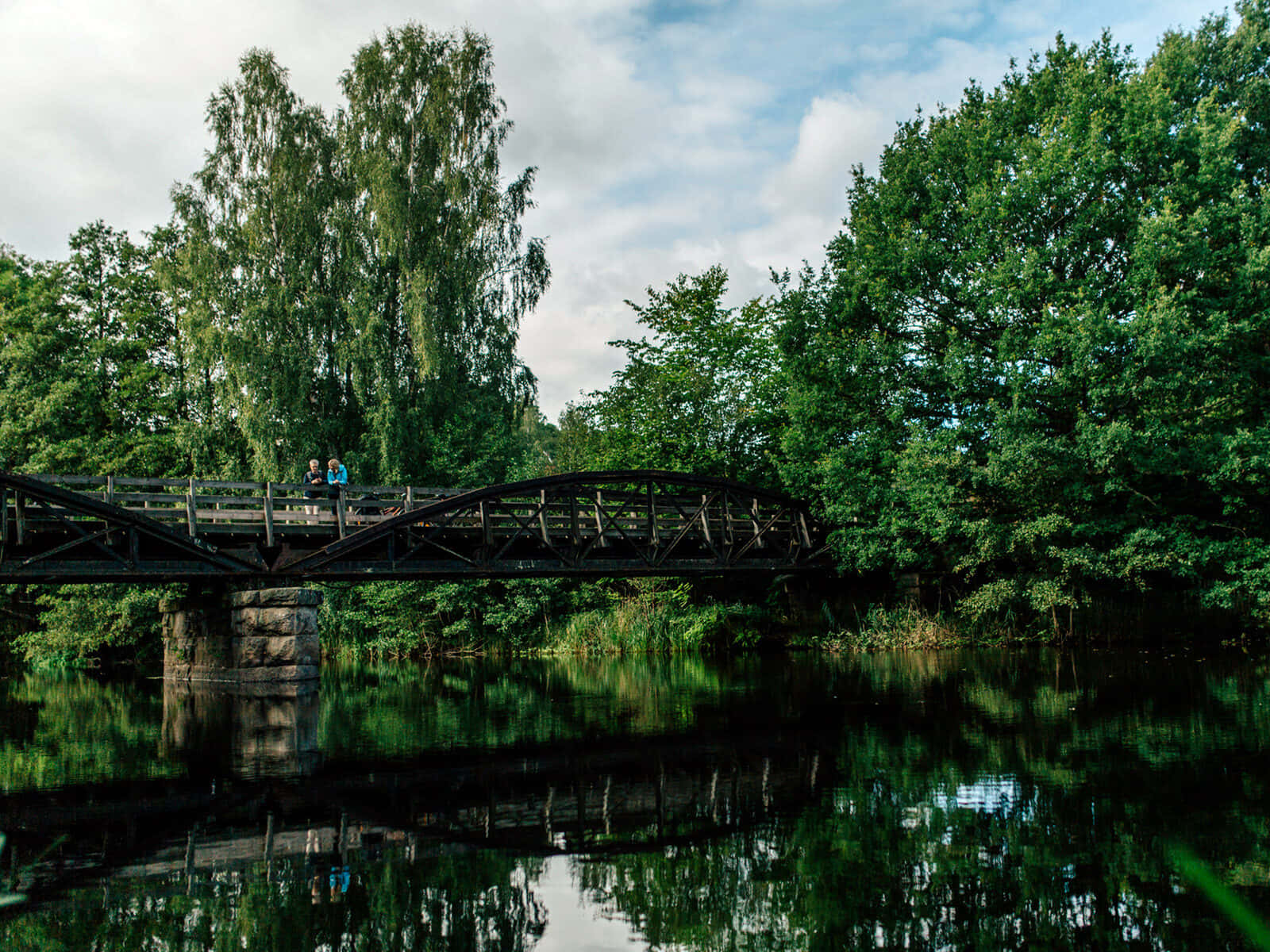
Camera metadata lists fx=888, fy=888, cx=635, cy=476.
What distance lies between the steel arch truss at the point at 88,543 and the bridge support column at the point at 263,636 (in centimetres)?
80

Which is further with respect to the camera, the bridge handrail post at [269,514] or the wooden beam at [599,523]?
the wooden beam at [599,523]

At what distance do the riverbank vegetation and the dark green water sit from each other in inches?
343

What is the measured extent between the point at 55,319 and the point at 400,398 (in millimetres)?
11913

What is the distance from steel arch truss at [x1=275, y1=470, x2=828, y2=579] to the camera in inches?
723

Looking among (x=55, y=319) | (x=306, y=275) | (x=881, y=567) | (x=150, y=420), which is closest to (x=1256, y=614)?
(x=881, y=567)

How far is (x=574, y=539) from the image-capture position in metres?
20.6

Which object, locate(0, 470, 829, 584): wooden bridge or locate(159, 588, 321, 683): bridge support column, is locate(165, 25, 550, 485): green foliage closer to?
locate(0, 470, 829, 584): wooden bridge

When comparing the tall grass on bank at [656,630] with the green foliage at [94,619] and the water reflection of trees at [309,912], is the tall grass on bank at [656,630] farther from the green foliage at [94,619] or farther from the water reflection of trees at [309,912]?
the water reflection of trees at [309,912]

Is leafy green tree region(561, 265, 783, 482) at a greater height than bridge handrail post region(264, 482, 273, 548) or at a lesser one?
greater

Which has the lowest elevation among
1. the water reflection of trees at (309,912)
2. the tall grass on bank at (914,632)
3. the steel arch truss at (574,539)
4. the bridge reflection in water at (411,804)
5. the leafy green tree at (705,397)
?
the tall grass on bank at (914,632)

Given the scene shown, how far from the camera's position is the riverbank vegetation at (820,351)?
19.0 metres

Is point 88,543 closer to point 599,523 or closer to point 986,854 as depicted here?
point 599,523

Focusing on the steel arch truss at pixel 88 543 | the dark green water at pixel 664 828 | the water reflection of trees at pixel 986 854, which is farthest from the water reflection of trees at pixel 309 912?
the steel arch truss at pixel 88 543

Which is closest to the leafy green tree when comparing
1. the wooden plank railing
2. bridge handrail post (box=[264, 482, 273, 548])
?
the wooden plank railing
